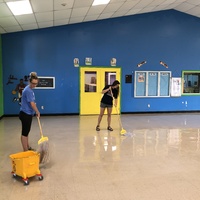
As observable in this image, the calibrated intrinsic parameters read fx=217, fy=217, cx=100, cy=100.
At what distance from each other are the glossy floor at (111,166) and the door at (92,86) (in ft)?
8.16

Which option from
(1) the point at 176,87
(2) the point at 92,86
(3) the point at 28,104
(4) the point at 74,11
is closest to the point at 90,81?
(2) the point at 92,86

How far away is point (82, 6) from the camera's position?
608 centimetres

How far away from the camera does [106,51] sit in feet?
Result: 26.8

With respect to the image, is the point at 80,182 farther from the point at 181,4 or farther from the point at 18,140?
the point at 181,4

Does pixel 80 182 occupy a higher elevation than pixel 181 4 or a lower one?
lower

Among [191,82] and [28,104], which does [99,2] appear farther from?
[191,82]

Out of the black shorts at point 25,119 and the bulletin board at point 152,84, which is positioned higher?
the bulletin board at point 152,84

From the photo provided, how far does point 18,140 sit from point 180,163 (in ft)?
10.7

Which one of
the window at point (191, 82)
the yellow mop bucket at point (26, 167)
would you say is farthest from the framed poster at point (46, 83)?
the window at point (191, 82)

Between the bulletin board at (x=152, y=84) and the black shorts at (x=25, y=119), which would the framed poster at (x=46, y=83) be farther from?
the black shorts at (x=25, y=119)

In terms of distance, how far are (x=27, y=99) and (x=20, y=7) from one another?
3.02 metres

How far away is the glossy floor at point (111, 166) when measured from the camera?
8.20ft

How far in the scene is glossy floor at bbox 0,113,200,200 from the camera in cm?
250

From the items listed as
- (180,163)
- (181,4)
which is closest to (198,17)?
(181,4)
